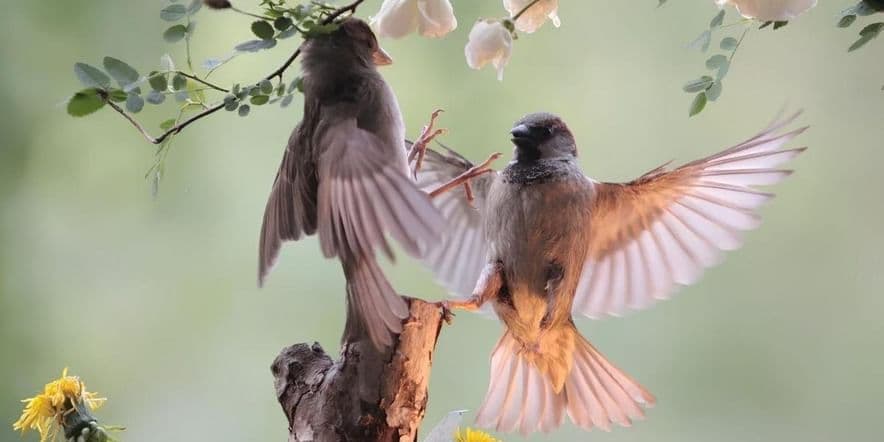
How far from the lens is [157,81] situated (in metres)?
0.82

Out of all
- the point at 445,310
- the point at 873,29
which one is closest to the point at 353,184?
the point at 445,310

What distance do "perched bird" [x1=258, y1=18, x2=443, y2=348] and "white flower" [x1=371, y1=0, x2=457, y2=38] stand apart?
0.30 feet

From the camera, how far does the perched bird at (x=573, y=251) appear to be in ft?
3.13

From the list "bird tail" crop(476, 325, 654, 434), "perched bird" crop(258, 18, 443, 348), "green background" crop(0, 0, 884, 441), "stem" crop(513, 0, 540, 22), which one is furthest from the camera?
"green background" crop(0, 0, 884, 441)

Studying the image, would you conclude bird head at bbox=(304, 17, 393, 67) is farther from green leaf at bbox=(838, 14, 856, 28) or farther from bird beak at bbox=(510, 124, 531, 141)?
green leaf at bbox=(838, 14, 856, 28)

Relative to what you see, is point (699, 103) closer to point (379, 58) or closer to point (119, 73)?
point (379, 58)

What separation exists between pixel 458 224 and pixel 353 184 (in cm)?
41

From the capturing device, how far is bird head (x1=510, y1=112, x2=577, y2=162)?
3.21 ft

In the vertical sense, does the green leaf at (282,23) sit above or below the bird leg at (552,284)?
above

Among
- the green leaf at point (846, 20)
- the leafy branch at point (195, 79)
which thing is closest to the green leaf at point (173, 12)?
the leafy branch at point (195, 79)

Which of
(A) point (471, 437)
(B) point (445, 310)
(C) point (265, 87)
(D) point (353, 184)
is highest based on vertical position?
(C) point (265, 87)

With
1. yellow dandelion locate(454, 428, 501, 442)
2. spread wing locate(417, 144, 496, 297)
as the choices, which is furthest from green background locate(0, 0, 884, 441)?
yellow dandelion locate(454, 428, 501, 442)

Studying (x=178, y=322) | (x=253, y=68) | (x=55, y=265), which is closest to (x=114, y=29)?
(x=253, y=68)

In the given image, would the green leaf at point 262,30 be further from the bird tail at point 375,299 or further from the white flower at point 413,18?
the bird tail at point 375,299
